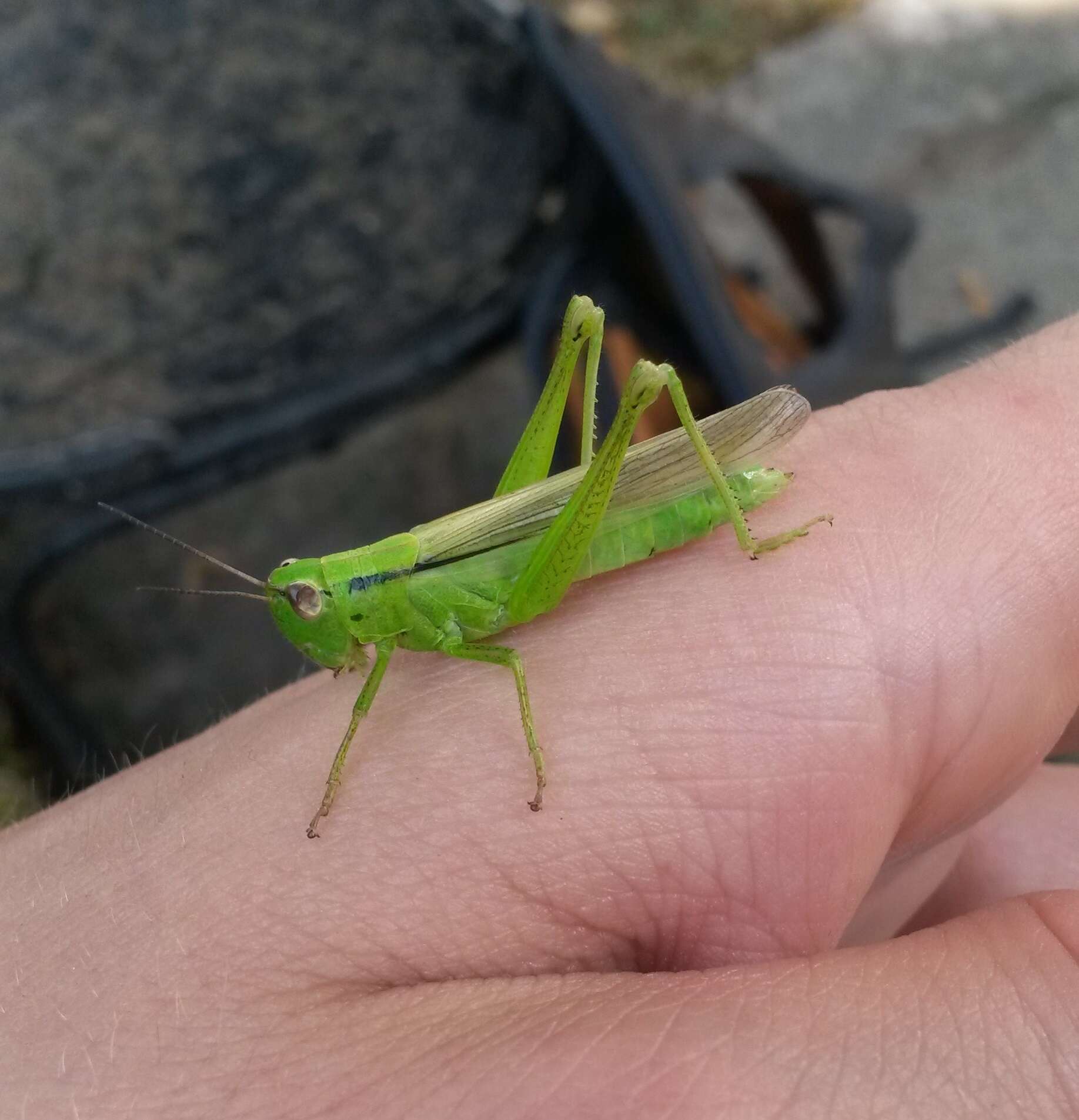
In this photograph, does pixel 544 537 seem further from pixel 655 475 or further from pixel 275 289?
pixel 275 289

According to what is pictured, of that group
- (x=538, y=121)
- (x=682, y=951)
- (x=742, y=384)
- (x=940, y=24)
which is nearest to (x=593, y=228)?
(x=538, y=121)

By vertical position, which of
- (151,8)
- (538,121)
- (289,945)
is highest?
(151,8)

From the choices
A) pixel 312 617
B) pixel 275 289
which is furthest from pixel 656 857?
pixel 275 289

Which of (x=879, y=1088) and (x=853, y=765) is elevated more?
(x=853, y=765)

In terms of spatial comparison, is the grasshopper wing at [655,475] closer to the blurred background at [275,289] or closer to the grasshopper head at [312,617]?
the grasshopper head at [312,617]

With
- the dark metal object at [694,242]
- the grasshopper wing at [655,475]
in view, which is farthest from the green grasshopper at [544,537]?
the dark metal object at [694,242]

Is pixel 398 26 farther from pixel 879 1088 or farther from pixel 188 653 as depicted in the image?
pixel 879 1088

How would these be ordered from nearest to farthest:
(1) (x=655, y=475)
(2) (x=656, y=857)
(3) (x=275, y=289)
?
1. (2) (x=656, y=857)
2. (1) (x=655, y=475)
3. (3) (x=275, y=289)
